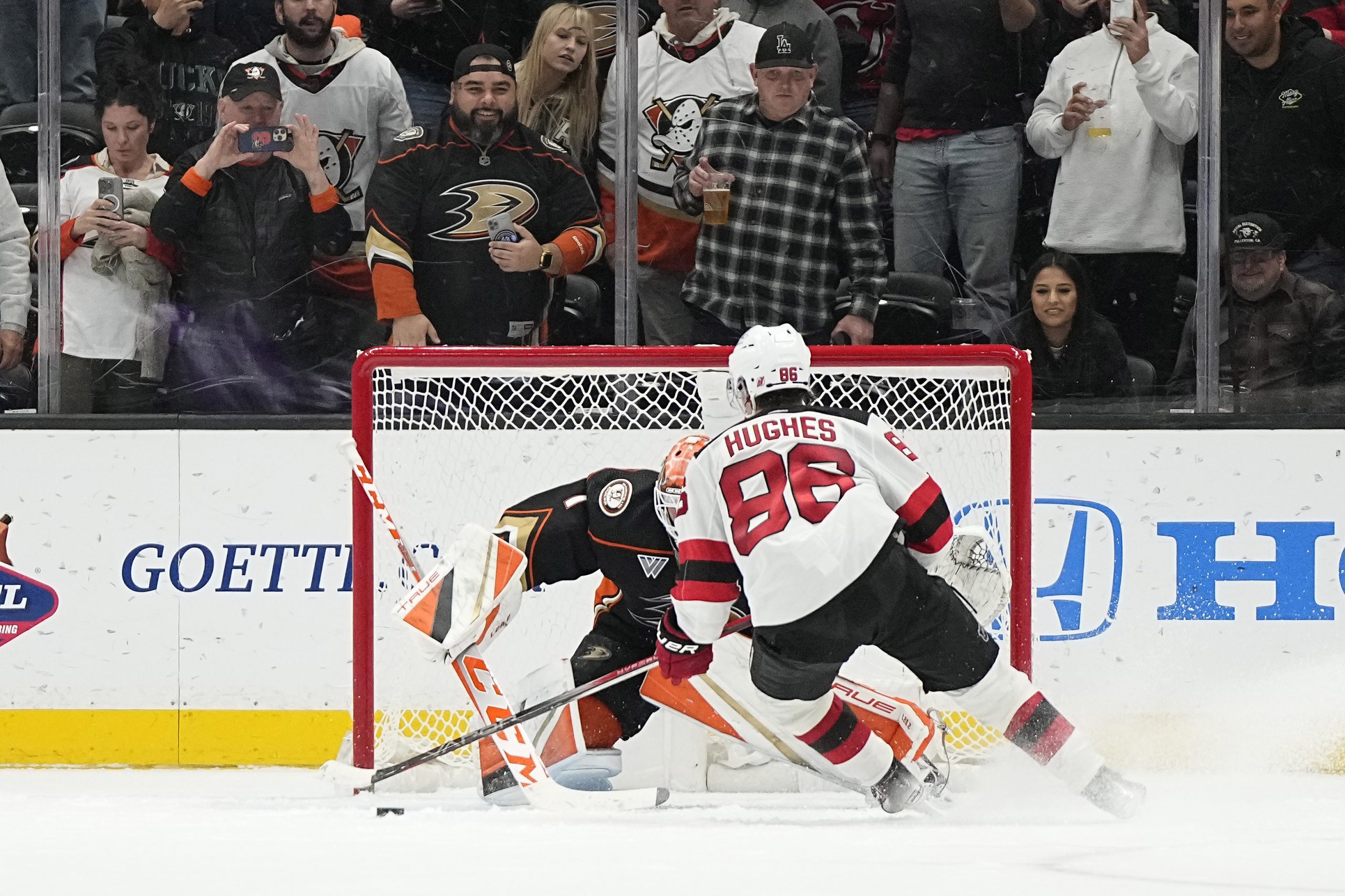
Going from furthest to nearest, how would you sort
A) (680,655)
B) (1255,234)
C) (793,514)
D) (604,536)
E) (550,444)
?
(1255,234), (550,444), (604,536), (680,655), (793,514)

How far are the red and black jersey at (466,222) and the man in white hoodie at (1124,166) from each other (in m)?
1.26

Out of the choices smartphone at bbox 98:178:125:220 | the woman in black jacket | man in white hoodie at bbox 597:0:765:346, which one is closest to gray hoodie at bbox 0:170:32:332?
smartphone at bbox 98:178:125:220

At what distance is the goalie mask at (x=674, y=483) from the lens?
2.97 meters

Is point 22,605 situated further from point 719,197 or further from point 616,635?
point 719,197

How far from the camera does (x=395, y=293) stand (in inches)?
154

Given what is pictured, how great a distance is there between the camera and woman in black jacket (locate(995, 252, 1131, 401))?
12.7 ft

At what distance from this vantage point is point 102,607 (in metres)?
3.79

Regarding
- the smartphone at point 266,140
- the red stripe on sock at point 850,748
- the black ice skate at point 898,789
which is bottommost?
the black ice skate at point 898,789

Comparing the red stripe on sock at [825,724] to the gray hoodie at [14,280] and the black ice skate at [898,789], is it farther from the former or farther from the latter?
the gray hoodie at [14,280]

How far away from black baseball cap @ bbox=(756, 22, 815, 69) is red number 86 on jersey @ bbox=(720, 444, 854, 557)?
149 centimetres

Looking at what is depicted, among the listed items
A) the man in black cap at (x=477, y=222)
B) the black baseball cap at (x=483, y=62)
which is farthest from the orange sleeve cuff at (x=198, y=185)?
the black baseball cap at (x=483, y=62)

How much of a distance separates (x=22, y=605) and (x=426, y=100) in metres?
1.69

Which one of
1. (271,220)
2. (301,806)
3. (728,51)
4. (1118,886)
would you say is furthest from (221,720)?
(1118,886)

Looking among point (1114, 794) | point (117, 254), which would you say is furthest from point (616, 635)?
point (117, 254)
